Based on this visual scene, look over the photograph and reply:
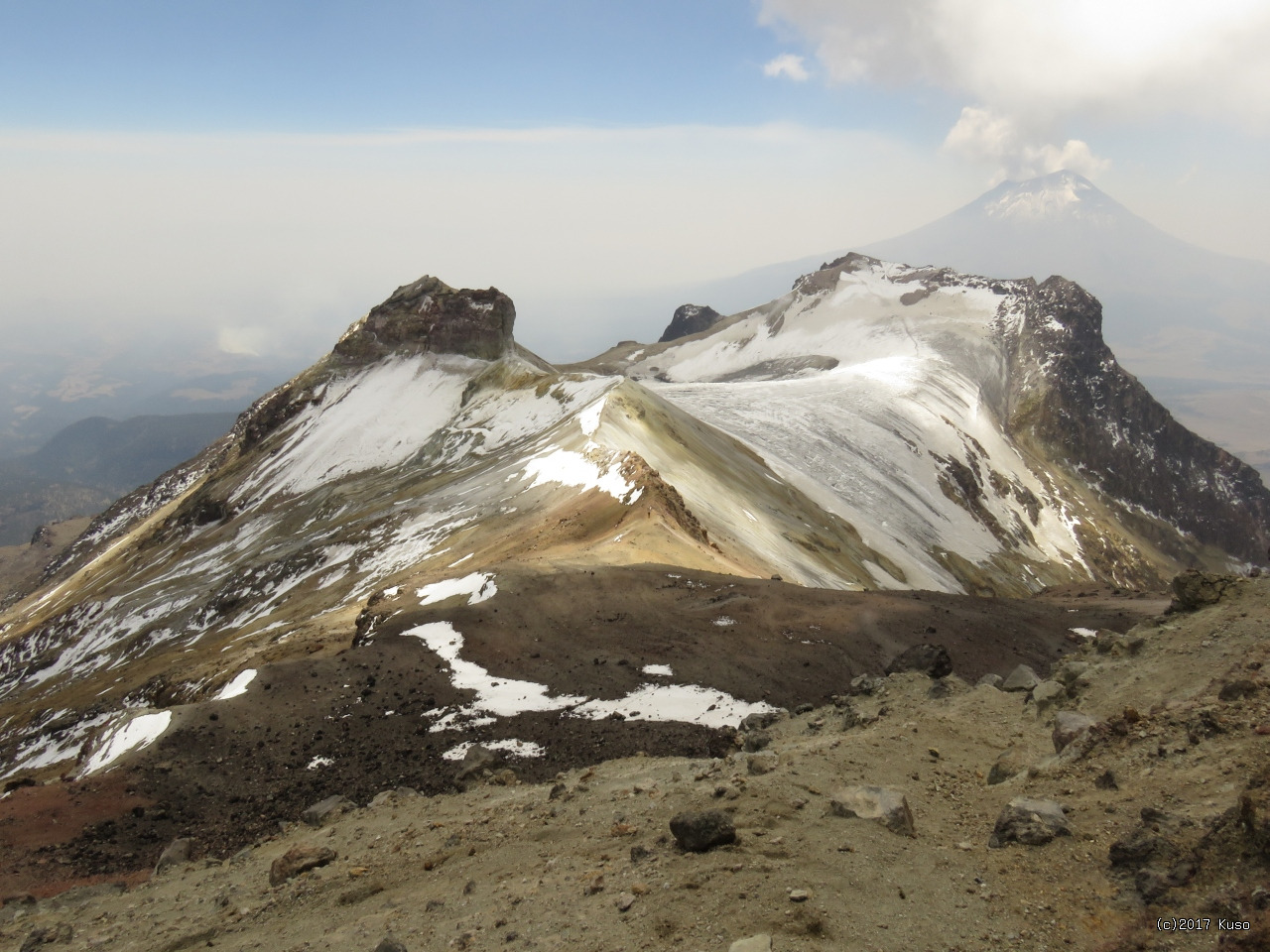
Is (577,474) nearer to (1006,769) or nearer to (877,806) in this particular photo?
(1006,769)

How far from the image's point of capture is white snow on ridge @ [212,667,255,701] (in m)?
22.6

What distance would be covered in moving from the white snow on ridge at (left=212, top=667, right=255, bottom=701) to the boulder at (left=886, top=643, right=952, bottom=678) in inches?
721

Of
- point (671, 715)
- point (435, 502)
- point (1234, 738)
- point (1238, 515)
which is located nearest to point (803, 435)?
point (435, 502)

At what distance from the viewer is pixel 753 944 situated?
24.3ft

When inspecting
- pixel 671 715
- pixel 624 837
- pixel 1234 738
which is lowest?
pixel 671 715

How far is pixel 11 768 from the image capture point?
36344mm

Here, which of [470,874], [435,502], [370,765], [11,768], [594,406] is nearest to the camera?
[470,874]

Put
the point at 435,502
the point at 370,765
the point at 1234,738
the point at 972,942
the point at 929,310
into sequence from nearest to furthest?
the point at 972,942 < the point at 1234,738 < the point at 370,765 < the point at 435,502 < the point at 929,310

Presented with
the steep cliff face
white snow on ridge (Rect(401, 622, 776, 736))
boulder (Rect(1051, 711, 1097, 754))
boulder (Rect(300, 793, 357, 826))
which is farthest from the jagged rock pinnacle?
the steep cliff face

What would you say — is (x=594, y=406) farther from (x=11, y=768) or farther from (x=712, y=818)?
(x=712, y=818)

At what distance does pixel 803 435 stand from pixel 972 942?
285ft

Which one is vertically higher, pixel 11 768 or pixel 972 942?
pixel 972 942

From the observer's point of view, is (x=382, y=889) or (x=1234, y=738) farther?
(x=382, y=889)

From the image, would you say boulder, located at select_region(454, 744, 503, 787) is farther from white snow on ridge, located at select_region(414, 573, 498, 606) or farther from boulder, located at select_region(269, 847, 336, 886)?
white snow on ridge, located at select_region(414, 573, 498, 606)
